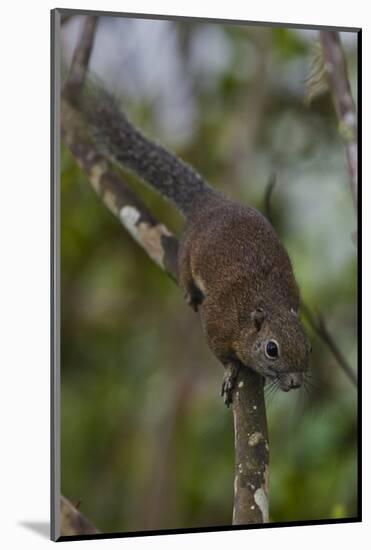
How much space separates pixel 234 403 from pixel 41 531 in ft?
2.85

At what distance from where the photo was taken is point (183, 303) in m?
4.08

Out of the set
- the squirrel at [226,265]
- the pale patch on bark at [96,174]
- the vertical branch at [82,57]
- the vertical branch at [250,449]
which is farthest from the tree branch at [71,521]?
the vertical branch at [82,57]

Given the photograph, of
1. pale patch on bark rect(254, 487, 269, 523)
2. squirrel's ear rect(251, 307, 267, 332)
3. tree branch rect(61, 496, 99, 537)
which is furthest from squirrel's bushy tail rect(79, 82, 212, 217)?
tree branch rect(61, 496, 99, 537)

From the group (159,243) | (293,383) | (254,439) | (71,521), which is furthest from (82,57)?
(71,521)

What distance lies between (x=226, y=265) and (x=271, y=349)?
1.41 ft

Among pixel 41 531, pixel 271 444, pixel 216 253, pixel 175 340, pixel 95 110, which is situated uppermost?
pixel 95 110

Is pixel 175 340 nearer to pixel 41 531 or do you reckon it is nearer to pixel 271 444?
pixel 271 444

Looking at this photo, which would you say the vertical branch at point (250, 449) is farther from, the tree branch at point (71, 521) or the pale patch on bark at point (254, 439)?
the tree branch at point (71, 521)

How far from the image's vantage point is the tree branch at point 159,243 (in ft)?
12.3

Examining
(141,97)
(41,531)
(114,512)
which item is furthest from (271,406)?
(141,97)

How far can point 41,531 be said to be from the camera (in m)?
3.75

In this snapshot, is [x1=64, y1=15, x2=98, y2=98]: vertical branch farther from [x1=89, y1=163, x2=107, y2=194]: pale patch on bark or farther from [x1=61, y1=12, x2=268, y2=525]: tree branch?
[x1=89, y1=163, x2=107, y2=194]: pale patch on bark

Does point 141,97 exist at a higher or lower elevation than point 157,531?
higher

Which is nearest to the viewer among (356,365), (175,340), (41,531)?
(41,531)
